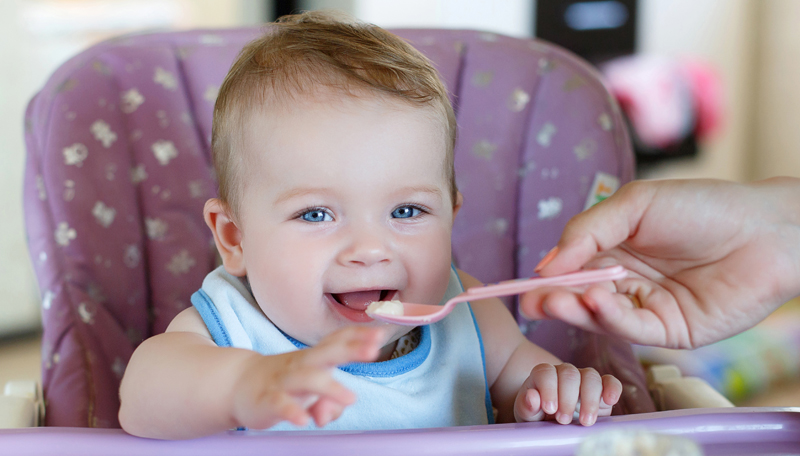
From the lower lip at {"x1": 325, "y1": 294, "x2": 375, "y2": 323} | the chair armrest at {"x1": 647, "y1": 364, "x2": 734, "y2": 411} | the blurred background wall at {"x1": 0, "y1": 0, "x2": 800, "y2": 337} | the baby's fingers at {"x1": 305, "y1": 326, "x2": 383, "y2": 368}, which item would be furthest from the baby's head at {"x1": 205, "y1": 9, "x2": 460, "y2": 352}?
the blurred background wall at {"x1": 0, "y1": 0, "x2": 800, "y2": 337}

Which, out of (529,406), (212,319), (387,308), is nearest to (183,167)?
(212,319)

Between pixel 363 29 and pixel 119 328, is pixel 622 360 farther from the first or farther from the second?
pixel 119 328

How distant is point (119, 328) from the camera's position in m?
1.01

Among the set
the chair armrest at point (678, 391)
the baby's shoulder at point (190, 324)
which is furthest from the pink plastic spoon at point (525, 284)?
the chair armrest at point (678, 391)

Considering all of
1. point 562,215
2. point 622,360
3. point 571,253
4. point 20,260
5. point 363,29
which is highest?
point 363,29

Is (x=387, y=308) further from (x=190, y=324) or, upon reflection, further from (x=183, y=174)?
(x=183, y=174)

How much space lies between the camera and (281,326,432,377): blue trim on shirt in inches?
31.8

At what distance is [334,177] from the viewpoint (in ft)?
2.35

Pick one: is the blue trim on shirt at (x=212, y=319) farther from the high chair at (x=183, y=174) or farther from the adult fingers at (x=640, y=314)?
the adult fingers at (x=640, y=314)

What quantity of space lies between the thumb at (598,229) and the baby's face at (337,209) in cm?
15

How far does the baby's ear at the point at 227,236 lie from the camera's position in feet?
2.70

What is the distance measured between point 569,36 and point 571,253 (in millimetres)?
2582

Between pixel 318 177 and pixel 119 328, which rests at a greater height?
pixel 318 177

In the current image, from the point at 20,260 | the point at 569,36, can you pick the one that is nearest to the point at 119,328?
the point at 20,260
